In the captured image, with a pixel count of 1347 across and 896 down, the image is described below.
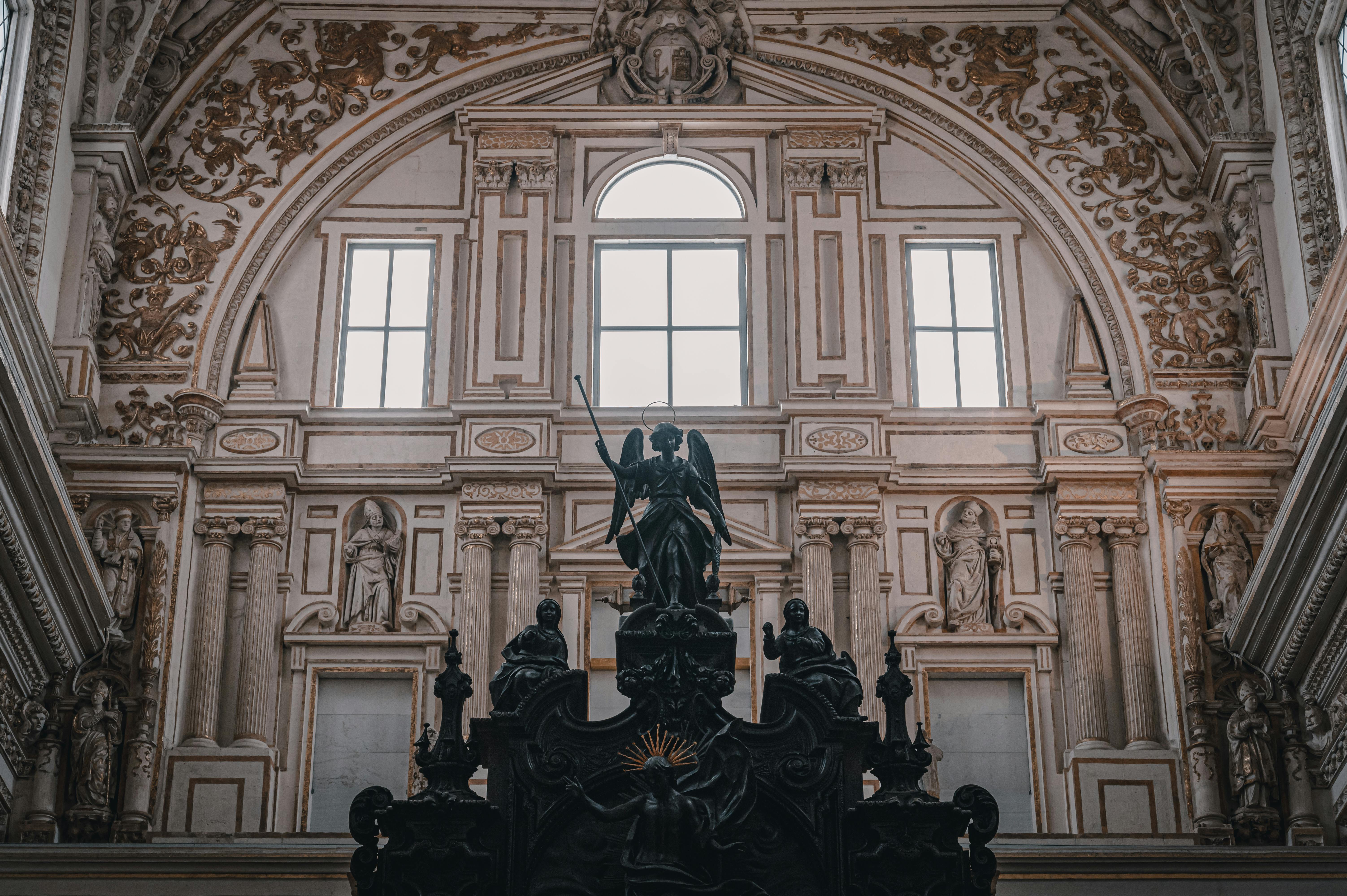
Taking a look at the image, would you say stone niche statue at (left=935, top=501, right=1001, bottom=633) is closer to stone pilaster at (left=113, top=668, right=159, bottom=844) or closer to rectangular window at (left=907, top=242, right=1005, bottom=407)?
rectangular window at (left=907, top=242, right=1005, bottom=407)

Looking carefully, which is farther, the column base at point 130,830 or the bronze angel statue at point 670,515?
the column base at point 130,830

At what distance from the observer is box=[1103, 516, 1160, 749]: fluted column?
19172 mm

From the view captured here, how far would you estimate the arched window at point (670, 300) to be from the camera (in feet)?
69.9

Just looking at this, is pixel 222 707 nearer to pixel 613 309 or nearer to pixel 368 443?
pixel 368 443

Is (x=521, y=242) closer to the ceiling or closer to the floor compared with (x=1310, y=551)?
closer to the ceiling

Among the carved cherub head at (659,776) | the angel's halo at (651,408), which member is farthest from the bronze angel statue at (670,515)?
the angel's halo at (651,408)

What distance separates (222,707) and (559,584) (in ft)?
11.1

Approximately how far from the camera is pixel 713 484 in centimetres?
1623

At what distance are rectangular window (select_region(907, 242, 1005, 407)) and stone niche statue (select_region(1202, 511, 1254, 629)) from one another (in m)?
2.63

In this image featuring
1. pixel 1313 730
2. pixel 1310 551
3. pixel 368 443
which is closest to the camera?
pixel 1310 551

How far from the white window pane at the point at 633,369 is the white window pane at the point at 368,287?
2.35m

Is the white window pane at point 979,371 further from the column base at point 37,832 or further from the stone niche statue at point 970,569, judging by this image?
the column base at point 37,832

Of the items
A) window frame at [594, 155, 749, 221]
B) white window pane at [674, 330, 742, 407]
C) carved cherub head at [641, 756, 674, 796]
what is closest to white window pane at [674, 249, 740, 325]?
white window pane at [674, 330, 742, 407]

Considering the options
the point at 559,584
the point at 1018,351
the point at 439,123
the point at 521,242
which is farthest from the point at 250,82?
the point at 1018,351
